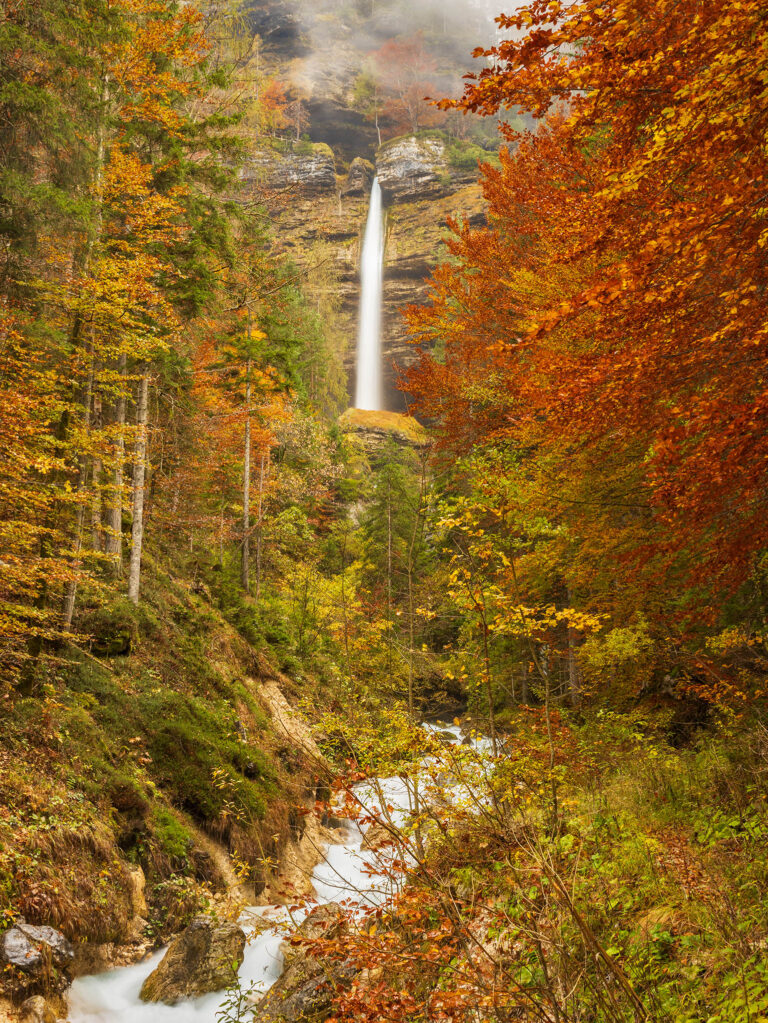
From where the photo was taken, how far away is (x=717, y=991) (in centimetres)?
346

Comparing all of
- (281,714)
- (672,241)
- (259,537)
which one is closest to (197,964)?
(281,714)

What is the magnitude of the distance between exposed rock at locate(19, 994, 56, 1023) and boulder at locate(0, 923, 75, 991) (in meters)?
0.10

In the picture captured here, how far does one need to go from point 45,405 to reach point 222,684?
21.9 feet

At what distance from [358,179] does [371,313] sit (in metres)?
18.9

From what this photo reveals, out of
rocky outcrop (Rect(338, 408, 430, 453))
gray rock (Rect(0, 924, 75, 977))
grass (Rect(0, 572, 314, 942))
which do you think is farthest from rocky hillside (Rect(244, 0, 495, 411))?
gray rock (Rect(0, 924, 75, 977))

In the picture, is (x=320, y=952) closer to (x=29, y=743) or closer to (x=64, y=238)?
(x=29, y=743)

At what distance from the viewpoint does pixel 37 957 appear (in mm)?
5535

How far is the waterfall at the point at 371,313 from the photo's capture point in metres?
54.9

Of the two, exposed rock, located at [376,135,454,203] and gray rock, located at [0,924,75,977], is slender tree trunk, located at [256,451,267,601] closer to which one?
gray rock, located at [0,924,75,977]

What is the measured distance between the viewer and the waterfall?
5491 cm

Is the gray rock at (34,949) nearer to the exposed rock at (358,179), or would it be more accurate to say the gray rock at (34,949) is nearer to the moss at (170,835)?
the moss at (170,835)

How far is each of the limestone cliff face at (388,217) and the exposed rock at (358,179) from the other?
11cm

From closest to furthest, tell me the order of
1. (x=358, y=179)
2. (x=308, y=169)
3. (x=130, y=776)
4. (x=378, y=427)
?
(x=130, y=776)
(x=378, y=427)
(x=308, y=169)
(x=358, y=179)

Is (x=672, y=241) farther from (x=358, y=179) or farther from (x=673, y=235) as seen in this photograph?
(x=358, y=179)
